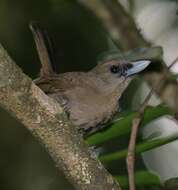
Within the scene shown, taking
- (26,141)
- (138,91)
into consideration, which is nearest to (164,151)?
(138,91)

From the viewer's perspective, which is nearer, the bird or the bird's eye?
the bird

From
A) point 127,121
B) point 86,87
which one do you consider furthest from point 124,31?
point 86,87

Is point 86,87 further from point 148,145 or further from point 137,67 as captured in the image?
point 148,145

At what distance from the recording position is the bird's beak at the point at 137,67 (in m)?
2.76

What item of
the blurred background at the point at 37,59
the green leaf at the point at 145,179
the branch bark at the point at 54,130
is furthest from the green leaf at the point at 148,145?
the blurred background at the point at 37,59

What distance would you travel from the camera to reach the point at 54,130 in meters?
1.94

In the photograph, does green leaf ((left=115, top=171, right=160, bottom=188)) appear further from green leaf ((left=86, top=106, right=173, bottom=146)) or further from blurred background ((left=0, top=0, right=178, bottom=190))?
blurred background ((left=0, top=0, right=178, bottom=190))

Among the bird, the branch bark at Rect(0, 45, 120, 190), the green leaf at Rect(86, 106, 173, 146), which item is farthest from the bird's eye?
the branch bark at Rect(0, 45, 120, 190)

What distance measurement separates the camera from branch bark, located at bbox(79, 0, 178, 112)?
2.36 meters

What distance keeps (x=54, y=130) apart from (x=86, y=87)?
1.54 metres

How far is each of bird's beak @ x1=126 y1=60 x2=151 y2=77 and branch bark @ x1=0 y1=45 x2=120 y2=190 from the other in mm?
824

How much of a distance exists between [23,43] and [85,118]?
1.50 meters

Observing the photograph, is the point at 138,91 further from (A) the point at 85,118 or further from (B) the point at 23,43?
(B) the point at 23,43

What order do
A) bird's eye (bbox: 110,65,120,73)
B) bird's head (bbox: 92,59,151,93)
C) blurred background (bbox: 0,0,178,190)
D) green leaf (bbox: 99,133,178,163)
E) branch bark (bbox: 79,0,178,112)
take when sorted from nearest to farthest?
1. green leaf (bbox: 99,133,178,163)
2. branch bark (bbox: 79,0,178,112)
3. bird's head (bbox: 92,59,151,93)
4. bird's eye (bbox: 110,65,120,73)
5. blurred background (bbox: 0,0,178,190)
